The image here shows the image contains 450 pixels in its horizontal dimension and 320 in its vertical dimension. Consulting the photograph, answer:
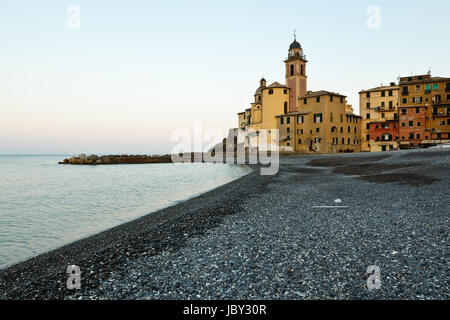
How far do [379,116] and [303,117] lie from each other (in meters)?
24.1

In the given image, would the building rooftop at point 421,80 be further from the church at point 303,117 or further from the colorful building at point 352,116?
the church at point 303,117

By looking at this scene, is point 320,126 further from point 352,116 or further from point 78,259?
point 78,259

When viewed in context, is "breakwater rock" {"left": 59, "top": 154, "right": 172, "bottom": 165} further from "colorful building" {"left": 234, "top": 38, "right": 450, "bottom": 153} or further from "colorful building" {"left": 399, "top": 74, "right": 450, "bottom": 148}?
"colorful building" {"left": 399, "top": 74, "right": 450, "bottom": 148}

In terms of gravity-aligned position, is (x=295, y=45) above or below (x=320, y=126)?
above

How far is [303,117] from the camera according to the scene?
7481 cm

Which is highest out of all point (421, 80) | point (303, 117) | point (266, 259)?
point (421, 80)

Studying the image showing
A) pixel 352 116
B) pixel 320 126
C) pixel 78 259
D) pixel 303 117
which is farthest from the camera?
pixel 352 116

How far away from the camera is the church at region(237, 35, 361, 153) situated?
71.9m

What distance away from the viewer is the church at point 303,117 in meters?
71.9

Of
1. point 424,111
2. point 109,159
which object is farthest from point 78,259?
point 109,159

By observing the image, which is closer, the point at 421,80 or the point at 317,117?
the point at 421,80

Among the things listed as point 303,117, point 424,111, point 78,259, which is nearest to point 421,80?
point 424,111

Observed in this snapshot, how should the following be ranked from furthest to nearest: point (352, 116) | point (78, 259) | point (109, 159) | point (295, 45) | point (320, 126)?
1. point (109, 159)
2. point (295, 45)
3. point (352, 116)
4. point (320, 126)
5. point (78, 259)
